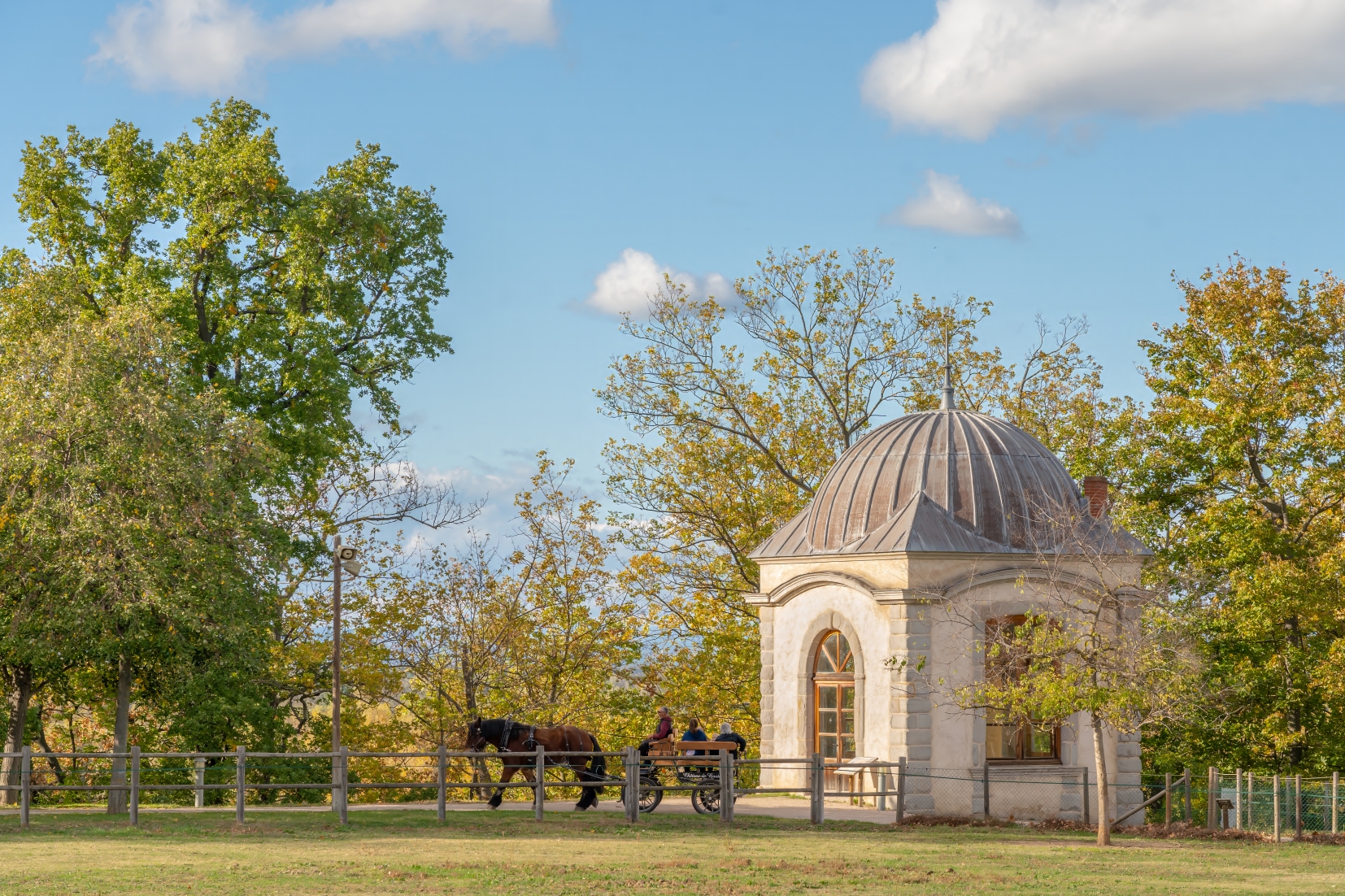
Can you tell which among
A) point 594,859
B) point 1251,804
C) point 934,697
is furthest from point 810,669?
point 594,859

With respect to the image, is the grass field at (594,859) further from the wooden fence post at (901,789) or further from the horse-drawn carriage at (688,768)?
the wooden fence post at (901,789)

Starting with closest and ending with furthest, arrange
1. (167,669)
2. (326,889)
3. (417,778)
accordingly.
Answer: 1. (326,889)
2. (167,669)
3. (417,778)

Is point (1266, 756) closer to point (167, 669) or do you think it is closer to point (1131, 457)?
point (1131, 457)

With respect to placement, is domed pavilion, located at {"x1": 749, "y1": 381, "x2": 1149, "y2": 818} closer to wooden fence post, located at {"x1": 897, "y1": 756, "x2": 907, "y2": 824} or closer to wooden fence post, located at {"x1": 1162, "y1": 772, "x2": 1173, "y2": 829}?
wooden fence post, located at {"x1": 1162, "y1": 772, "x2": 1173, "y2": 829}

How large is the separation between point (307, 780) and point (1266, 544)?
20.1 meters

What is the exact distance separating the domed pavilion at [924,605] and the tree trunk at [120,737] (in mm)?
11563

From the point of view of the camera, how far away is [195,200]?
31.2 metres

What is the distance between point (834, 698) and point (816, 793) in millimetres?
3758

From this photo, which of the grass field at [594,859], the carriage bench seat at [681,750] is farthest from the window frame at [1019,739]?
the carriage bench seat at [681,750]

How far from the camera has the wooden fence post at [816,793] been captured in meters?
24.7

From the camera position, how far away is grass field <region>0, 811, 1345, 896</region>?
17.1m

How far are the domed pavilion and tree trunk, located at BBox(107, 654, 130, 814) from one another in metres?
11.6

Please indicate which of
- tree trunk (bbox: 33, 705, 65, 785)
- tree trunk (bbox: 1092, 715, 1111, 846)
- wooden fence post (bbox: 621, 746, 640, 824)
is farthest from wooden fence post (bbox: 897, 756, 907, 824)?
tree trunk (bbox: 33, 705, 65, 785)

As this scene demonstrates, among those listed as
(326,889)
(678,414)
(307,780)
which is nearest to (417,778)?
(307,780)
